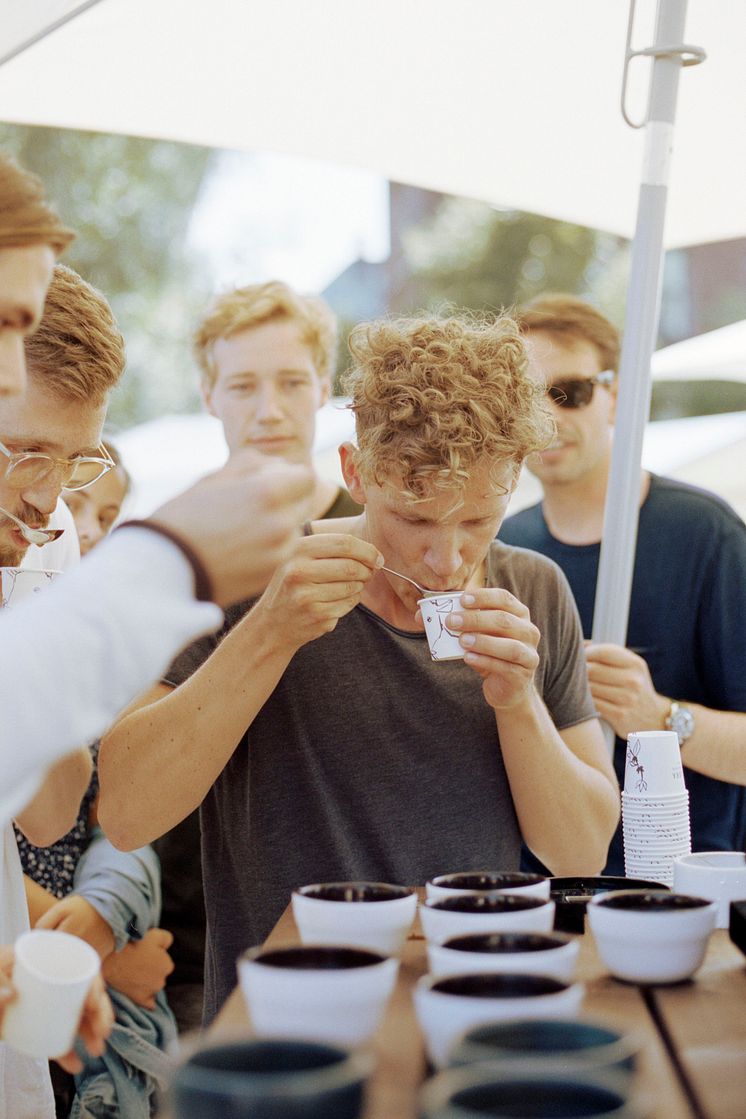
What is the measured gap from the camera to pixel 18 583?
233 centimetres

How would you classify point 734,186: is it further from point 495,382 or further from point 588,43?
point 495,382

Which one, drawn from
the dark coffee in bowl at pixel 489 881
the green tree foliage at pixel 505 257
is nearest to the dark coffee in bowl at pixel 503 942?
the dark coffee in bowl at pixel 489 881

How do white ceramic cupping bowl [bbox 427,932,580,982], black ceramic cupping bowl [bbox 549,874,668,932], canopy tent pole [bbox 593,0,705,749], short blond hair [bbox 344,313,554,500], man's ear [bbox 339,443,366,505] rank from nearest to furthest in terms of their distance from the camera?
white ceramic cupping bowl [bbox 427,932,580,982]
black ceramic cupping bowl [bbox 549,874,668,932]
short blond hair [bbox 344,313,554,500]
man's ear [bbox 339,443,366,505]
canopy tent pole [bbox 593,0,705,749]

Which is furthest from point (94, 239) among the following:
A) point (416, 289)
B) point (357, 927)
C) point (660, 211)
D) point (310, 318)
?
point (357, 927)

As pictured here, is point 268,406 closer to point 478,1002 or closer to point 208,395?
point 208,395

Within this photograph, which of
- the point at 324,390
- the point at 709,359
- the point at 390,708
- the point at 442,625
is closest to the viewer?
the point at 442,625

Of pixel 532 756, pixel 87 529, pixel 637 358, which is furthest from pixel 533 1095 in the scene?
pixel 87 529

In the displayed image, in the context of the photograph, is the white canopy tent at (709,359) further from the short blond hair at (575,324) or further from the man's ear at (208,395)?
the man's ear at (208,395)

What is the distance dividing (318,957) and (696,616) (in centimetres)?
233

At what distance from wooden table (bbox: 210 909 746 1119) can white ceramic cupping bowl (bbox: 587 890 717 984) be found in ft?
0.08

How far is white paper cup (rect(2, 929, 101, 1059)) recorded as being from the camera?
1.31m

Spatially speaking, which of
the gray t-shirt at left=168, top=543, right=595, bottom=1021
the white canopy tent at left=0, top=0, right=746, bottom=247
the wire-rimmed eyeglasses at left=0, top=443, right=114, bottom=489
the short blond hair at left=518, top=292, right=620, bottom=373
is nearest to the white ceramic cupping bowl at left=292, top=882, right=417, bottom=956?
the gray t-shirt at left=168, top=543, right=595, bottom=1021

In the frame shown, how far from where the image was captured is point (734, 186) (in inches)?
151

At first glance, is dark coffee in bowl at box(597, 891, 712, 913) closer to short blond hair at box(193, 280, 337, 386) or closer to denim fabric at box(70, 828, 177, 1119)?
denim fabric at box(70, 828, 177, 1119)
